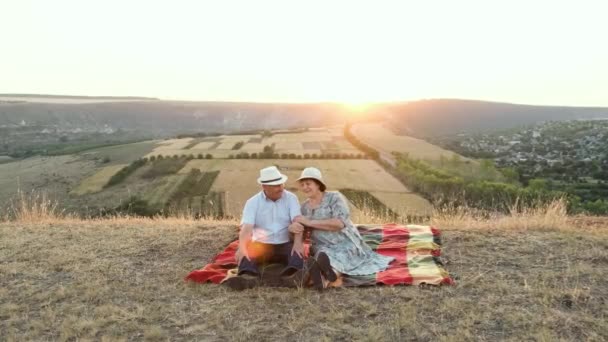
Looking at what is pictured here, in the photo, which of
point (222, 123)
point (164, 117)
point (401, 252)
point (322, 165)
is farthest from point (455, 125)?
point (401, 252)

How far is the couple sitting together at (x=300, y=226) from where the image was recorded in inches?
273

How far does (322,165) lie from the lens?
52.4 metres

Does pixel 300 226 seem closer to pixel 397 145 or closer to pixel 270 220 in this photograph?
pixel 270 220

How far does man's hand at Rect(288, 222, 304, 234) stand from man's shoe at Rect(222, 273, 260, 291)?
0.79 m

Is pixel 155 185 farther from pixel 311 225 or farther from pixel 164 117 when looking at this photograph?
pixel 164 117


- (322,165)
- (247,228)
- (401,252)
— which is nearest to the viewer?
(247,228)

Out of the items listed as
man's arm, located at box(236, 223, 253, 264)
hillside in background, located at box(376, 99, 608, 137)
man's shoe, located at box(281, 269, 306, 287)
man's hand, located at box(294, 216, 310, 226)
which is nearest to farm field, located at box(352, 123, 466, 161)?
hillside in background, located at box(376, 99, 608, 137)

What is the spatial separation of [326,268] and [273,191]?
4.32ft

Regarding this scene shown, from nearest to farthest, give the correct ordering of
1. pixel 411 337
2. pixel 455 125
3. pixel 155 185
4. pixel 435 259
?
pixel 411 337
pixel 435 259
pixel 155 185
pixel 455 125

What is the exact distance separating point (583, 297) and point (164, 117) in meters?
146

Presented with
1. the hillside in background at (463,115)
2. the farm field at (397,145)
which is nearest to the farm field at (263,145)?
the farm field at (397,145)

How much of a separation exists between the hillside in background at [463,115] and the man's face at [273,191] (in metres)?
111

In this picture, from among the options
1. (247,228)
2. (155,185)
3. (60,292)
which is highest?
(247,228)

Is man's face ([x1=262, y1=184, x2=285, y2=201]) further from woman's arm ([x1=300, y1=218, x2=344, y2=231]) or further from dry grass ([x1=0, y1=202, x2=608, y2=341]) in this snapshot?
dry grass ([x1=0, y1=202, x2=608, y2=341])
